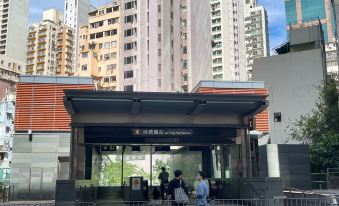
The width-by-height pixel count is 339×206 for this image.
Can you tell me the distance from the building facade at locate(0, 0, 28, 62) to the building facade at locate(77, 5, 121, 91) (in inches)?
2557

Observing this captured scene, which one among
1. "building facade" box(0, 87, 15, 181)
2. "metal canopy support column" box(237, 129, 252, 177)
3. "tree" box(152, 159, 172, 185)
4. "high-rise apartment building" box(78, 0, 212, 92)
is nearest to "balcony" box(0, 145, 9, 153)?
"building facade" box(0, 87, 15, 181)

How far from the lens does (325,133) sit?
33250 millimetres

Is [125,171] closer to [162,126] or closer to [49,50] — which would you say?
[162,126]

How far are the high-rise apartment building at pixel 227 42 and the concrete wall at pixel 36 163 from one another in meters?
89.3

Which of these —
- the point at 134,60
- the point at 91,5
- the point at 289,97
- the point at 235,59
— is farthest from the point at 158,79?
the point at 91,5

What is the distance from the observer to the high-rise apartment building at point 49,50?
458 feet

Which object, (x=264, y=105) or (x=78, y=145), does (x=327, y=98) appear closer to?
(x=264, y=105)

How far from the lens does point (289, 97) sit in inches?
Answer: 2035

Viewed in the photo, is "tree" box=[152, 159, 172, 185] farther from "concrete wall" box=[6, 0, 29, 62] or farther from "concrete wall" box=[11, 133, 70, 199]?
"concrete wall" box=[6, 0, 29, 62]

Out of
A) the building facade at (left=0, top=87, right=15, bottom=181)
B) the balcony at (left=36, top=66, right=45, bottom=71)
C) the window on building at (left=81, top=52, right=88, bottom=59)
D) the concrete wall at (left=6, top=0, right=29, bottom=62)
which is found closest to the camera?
the building facade at (left=0, top=87, right=15, bottom=181)

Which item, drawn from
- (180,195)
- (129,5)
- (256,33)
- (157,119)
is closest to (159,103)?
(157,119)

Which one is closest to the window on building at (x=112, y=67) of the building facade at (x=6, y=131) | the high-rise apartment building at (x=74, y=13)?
the building facade at (x=6, y=131)

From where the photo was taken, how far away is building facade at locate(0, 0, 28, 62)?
142 metres

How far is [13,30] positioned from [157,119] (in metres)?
141
